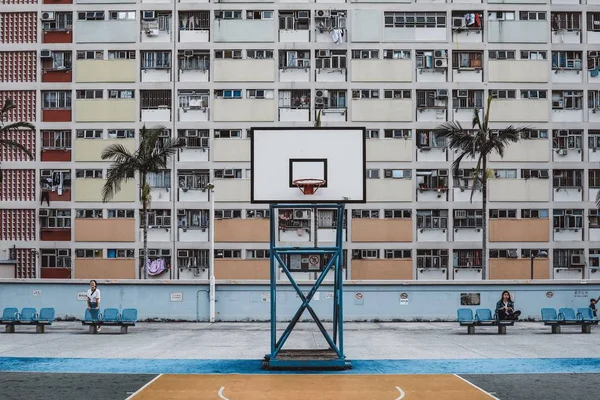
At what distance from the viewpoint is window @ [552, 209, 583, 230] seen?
161ft

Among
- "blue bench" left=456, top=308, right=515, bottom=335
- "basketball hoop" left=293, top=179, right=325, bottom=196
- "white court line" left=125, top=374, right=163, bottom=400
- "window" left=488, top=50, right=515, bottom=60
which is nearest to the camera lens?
"white court line" left=125, top=374, right=163, bottom=400

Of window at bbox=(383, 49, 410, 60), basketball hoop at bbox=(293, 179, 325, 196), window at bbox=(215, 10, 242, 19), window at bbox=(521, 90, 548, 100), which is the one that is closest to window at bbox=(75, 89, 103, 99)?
window at bbox=(215, 10, 242, 19)

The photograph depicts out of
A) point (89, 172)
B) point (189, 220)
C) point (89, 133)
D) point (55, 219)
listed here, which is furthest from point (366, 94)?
point (55, 219)

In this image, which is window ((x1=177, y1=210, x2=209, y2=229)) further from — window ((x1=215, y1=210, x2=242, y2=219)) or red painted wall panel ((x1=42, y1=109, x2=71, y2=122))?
red painted wall panel ((x1=42, y1=109, x2=71, y2=122))

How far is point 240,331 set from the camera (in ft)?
97.2

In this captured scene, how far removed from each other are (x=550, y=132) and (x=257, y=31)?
1955cm

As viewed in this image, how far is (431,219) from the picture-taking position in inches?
1923

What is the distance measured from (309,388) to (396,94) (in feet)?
114

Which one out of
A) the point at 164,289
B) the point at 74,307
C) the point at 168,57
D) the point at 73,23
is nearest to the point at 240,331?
the point at 164,289

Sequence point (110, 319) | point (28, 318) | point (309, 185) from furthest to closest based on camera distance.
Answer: point (28, 318)
point (110, 319)
point (309, 185)

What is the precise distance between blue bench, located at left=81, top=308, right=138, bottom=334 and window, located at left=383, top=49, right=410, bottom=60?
27011 mm

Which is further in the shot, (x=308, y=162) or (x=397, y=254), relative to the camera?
(x=397, y=254)

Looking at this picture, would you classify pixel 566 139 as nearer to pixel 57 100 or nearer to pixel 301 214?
pixel 301 214

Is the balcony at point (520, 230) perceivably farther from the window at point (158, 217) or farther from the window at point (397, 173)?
the window at point (158, 217)
